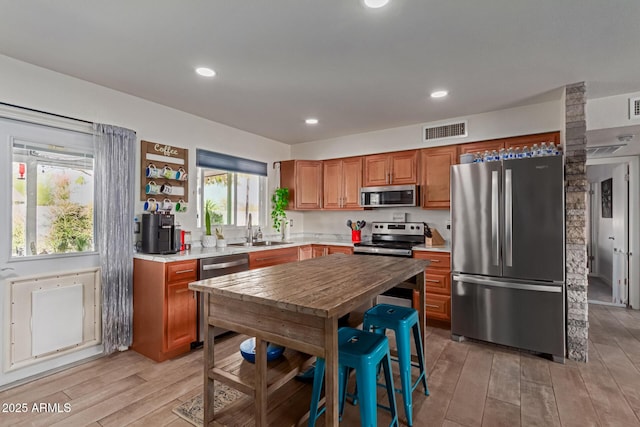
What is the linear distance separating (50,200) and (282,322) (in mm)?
2516

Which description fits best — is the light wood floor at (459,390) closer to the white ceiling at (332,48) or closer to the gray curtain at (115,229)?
the gray curtain at (115,229)

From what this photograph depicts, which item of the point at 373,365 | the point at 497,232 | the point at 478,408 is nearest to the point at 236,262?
the point at 373,365

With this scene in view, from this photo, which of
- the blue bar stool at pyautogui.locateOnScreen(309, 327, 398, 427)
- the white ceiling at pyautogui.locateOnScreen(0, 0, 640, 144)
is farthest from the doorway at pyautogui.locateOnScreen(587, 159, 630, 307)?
the blue bar stool at pyautogui.locateOnScreen(309, 327, 398, 427)

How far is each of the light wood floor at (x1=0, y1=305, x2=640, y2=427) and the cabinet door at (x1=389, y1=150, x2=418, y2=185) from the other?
2.12 m

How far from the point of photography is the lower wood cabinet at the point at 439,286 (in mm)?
3541

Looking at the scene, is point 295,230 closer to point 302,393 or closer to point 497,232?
point 497,232

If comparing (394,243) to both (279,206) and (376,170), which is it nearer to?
(376,170)

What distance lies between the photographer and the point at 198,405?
2.15 metres

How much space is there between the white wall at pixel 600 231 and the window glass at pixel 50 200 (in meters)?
7.16

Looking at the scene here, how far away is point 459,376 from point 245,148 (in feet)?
12.3

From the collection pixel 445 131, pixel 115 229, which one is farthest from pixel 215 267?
pixel 445 131

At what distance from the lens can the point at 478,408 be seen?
2.13 meters

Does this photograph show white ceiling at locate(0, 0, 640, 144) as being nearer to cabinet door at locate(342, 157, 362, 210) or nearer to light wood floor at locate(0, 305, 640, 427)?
cabinet door at locate(342, 157, 362, 210)

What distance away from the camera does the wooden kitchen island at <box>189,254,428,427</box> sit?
4.42 ft
